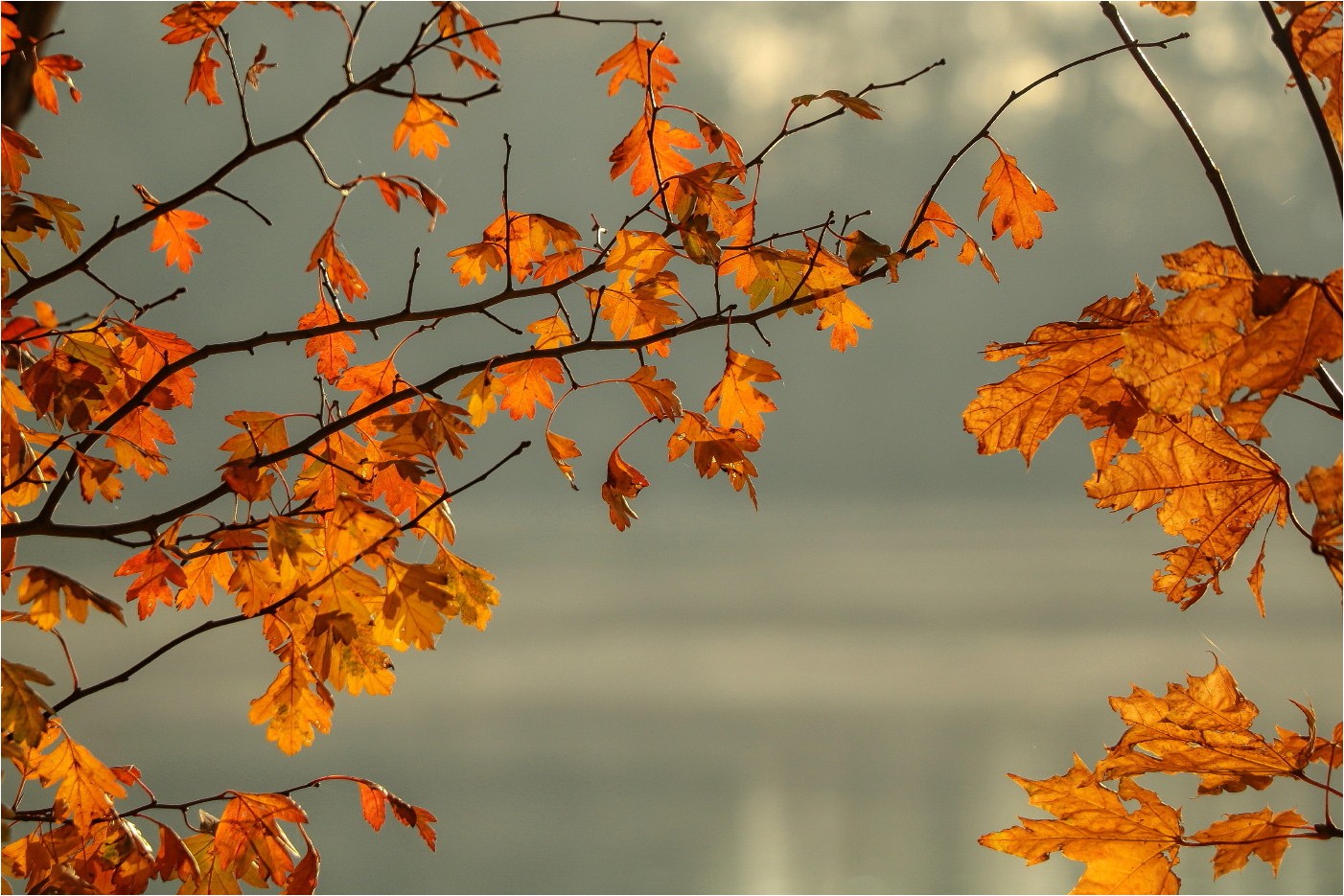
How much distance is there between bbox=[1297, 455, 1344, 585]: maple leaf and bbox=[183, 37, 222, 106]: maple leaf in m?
1.07

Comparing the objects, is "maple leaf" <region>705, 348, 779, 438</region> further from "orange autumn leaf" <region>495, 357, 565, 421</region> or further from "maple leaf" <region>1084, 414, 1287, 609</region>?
"maple leaf" <region>1084, 414, 1287, 609</region>

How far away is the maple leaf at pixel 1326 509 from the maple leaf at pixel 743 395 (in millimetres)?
498

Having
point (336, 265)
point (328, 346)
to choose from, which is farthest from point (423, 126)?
point (328, 346)

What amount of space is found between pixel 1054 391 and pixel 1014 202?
12.0 inches

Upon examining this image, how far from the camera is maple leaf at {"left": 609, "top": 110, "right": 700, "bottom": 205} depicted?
1.05 m

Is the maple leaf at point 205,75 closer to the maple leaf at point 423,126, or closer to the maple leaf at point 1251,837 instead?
the maple leaf at point 423,126

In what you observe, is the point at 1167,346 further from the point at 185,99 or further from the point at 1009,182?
the point at 185,99

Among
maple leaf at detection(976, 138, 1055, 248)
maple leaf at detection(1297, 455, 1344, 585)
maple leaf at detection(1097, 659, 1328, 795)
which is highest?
maple leaf at detection(976, 138, 1055, 248)

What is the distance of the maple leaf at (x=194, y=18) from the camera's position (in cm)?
99

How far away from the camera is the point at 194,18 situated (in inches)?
39.3

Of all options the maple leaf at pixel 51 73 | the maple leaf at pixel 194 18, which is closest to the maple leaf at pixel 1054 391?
the maple leaf at pixel 194 18

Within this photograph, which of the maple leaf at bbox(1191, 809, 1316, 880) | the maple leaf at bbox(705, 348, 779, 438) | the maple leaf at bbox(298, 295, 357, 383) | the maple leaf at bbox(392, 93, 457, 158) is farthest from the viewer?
the maple leaf at bbox(298, 295, 357, 383)

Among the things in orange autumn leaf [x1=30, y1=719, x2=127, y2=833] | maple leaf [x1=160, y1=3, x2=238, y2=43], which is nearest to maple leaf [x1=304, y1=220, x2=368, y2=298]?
maple leaf [x1=160, y1=3, x2=238, y2=43]

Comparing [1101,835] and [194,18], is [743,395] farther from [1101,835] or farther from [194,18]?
[194,18]
